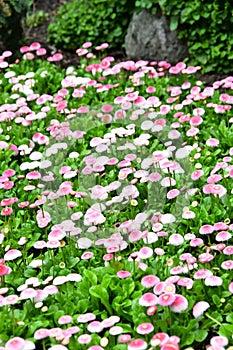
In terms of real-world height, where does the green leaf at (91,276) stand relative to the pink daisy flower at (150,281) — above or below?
below

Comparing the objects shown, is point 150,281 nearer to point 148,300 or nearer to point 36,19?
point 148,300

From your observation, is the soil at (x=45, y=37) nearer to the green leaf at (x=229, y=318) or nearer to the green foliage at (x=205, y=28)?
the green foliage at (x=205, y=28)

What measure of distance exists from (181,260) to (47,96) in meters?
2.29

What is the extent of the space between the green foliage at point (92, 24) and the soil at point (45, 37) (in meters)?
0.10

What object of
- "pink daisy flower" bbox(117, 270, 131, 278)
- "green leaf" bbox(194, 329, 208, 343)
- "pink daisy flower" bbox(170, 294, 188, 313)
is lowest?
"green leaf" bbox(194, 329, 208, 343)

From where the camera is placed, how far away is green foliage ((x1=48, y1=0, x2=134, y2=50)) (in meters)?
6.71

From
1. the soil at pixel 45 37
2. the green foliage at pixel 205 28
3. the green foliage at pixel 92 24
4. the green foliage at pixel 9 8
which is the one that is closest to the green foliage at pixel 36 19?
the soil at pixel 45 37

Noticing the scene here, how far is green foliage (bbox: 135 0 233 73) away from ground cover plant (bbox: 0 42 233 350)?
14.1 inches

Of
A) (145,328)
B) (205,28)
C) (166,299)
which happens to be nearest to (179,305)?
(166,299)

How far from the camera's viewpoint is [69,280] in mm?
3318

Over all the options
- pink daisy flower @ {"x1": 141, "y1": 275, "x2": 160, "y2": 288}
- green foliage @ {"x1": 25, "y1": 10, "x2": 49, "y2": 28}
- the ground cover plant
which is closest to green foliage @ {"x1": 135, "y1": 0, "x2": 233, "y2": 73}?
the ground cover plant

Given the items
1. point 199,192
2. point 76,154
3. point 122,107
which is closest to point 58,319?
point 199,192

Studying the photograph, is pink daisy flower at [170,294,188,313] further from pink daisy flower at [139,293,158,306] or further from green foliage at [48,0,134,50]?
green foliage at [48,0,134,50]

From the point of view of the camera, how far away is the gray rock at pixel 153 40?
6.26m
